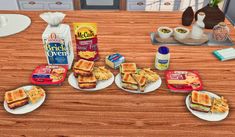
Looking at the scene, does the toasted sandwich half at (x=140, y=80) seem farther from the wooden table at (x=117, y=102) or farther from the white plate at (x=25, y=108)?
the white plate at (x=25, y=108)

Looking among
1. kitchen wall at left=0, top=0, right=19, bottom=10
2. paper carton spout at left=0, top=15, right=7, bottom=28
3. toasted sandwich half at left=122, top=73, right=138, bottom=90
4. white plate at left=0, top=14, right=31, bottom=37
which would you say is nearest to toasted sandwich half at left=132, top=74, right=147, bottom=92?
toasted sandwich half at left=122, top=73, right=138, bottom=90

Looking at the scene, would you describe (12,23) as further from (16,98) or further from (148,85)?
(148,85)

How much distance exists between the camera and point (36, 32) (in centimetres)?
159

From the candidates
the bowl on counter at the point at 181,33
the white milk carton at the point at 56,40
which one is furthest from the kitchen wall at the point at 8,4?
the bowl on counter at the point at 181,33

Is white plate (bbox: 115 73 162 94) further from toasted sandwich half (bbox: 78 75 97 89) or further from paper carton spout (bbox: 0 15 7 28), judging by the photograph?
paper carton spout (bbox: 0 15 7 28)

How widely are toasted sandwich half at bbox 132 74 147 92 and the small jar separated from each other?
63cm

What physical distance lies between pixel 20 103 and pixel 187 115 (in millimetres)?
661

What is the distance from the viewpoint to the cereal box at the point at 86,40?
1.21 meters

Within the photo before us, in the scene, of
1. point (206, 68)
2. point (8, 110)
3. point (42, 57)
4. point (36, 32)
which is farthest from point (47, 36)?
point (206, 68)

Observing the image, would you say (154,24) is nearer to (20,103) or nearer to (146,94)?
(146,94)

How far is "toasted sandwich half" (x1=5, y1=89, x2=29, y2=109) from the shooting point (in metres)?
1.01

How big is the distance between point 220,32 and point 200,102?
2.10 ft

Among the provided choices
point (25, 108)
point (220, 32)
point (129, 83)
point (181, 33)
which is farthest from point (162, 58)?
point (25, 108)

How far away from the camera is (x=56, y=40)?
115 cm
